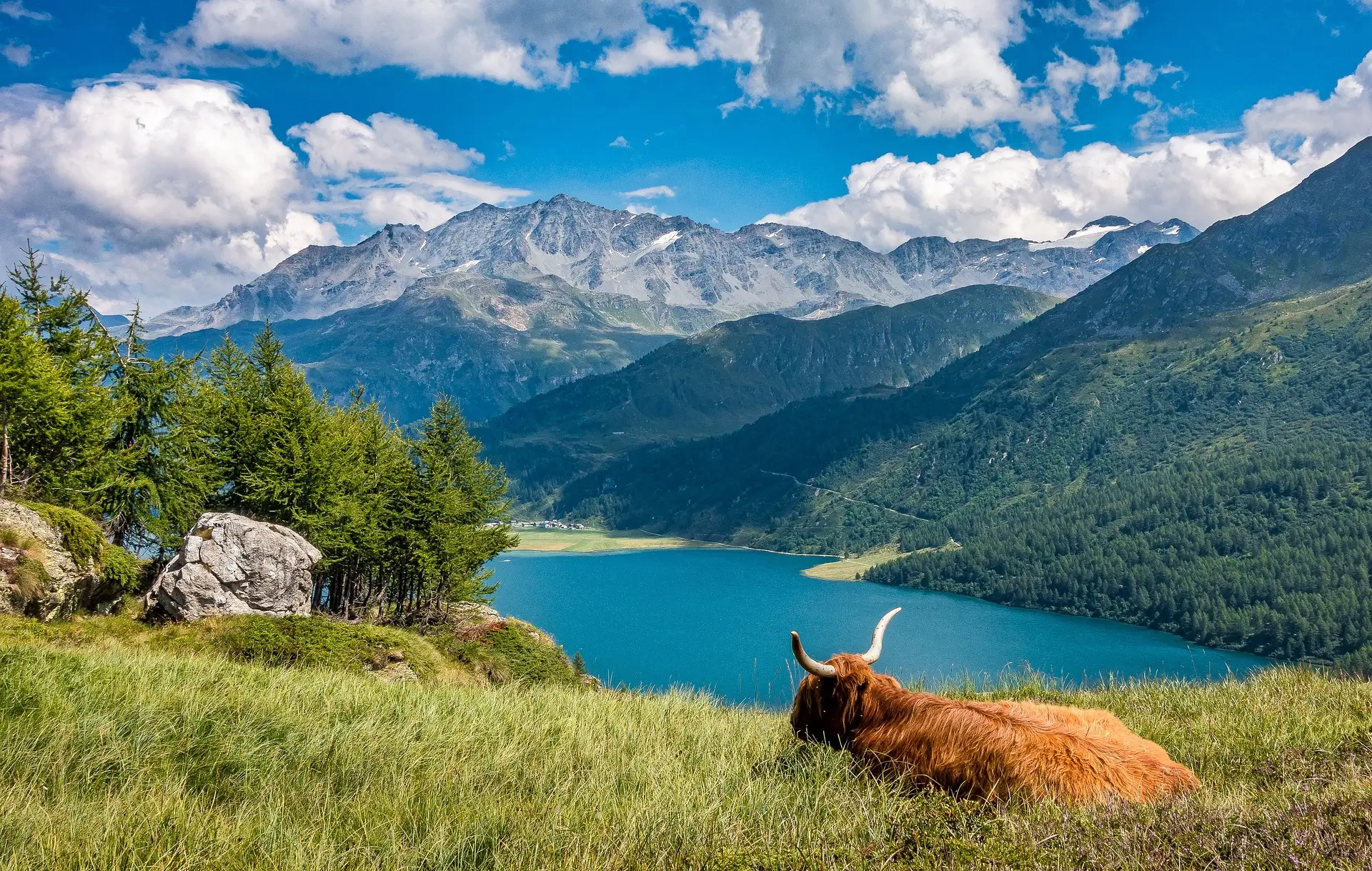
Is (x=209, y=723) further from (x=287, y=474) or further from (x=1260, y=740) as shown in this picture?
(x=287, y=474)

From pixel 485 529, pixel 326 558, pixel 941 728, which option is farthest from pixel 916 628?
pixel 941 728

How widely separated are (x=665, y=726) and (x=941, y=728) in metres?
2.37

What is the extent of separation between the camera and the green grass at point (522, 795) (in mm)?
3301

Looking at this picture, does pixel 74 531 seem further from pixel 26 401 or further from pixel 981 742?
pixel 981 742

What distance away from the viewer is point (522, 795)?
4375mm

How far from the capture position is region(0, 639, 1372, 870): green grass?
10.8ft

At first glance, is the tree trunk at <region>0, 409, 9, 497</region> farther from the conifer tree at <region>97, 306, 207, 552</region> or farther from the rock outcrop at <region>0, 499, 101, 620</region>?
the rock outcrop at <region>0, 499, 101, 620</region>

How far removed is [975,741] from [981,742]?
4 cm

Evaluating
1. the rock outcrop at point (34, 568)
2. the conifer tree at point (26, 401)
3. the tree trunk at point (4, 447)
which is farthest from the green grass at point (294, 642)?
the conifer tree at point (26, 401)

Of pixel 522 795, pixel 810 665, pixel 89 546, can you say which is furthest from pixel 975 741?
pixel 89 546

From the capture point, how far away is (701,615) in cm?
14662

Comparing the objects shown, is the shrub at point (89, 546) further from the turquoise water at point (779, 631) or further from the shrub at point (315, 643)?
the turquoise water at point (779, 631)

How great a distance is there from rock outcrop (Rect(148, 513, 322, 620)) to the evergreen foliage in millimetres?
1316

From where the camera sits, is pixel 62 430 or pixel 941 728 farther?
pixel 62 430
